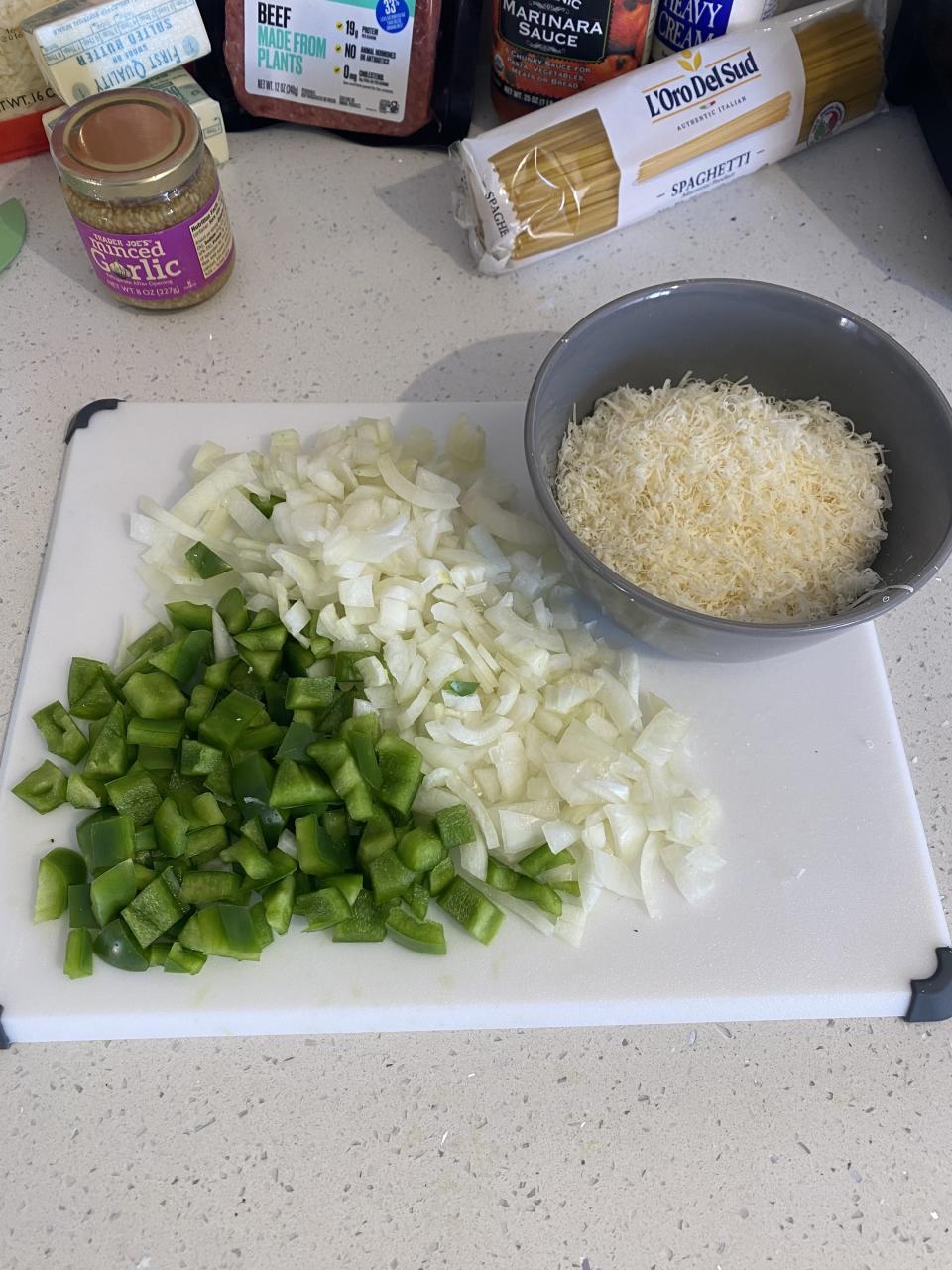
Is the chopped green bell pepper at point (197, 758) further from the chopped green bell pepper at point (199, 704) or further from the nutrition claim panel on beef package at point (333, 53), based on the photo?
the nutrition claim panel on beef package at point (333, 53)

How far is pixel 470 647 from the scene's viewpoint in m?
1.07

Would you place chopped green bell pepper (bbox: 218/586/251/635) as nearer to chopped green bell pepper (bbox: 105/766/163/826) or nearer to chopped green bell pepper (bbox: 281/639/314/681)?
chopped green bell pepper (bbox: 281/639/314/681)

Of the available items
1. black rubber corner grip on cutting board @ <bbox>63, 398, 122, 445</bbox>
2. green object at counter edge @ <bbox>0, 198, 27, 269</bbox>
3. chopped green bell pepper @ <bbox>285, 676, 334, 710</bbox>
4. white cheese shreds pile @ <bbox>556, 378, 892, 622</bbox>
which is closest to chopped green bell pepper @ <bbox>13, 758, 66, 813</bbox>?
chopped green bell pepper @ <bbox>285, 676, 334, 710</bbox>

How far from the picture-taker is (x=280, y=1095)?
3.09ft

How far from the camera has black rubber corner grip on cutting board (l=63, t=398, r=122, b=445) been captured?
128cm

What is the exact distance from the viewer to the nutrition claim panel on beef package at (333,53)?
1.40m

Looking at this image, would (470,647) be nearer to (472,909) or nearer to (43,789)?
(472,909)

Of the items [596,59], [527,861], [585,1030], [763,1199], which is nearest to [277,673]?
[527,861]

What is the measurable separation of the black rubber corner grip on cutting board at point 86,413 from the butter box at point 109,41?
1.29ft

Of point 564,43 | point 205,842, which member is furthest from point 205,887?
point 564,43

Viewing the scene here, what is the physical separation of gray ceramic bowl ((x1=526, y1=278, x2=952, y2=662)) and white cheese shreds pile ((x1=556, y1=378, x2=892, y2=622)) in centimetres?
3

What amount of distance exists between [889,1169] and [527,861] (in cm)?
40

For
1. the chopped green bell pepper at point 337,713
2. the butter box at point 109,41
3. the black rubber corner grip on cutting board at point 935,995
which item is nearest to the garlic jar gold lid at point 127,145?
the butter box at point 109,41

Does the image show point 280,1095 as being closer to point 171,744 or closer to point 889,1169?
point 171,744
